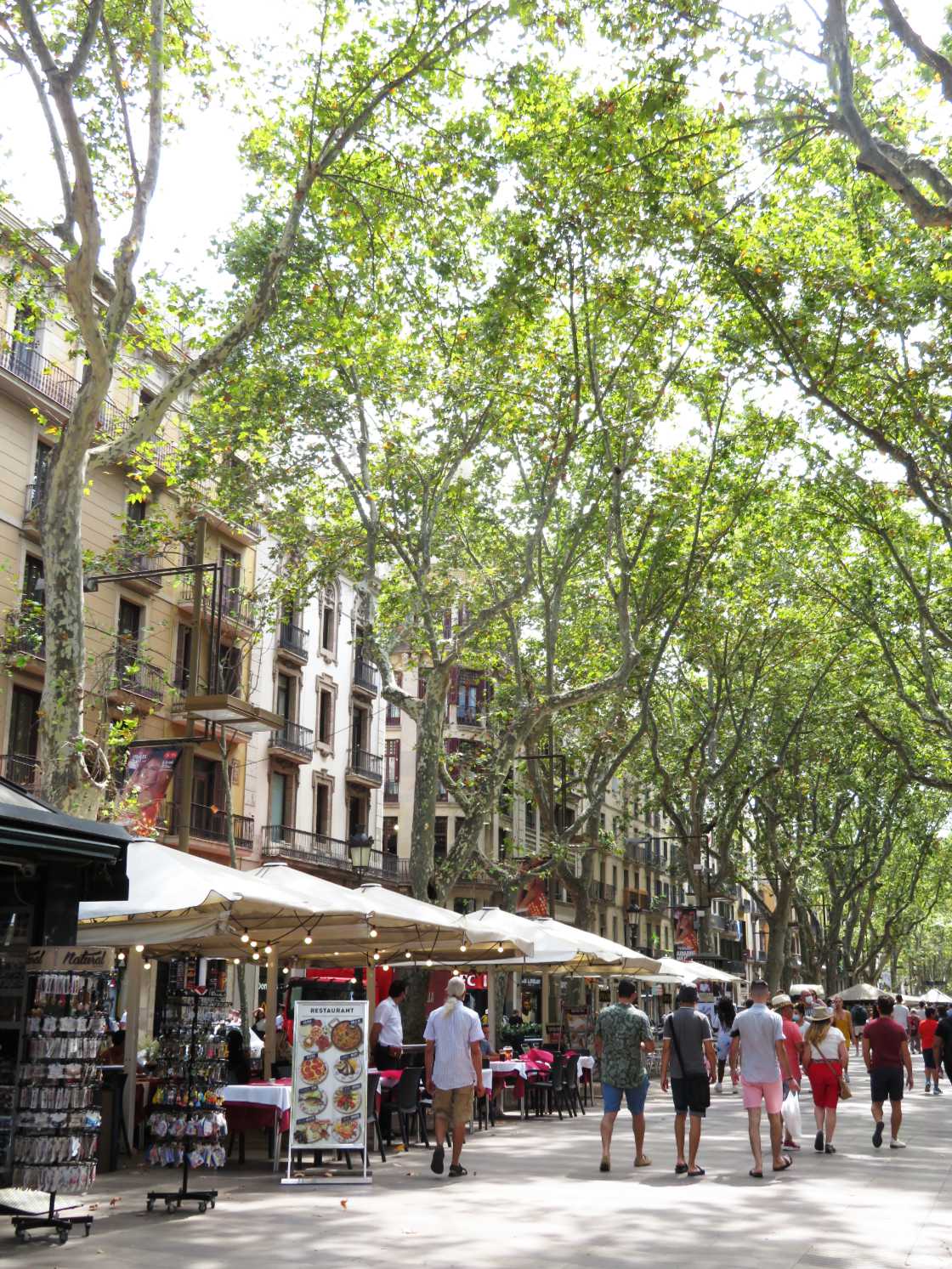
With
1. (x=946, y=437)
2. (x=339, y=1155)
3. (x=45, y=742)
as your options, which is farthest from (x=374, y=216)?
(x=339, y=1155)

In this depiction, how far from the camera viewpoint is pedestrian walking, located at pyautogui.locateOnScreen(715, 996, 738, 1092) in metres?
24.8

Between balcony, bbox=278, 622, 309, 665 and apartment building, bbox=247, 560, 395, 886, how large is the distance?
4 cm

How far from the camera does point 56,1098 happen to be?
8.25 metres

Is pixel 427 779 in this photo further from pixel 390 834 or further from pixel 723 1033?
pixel 390 834

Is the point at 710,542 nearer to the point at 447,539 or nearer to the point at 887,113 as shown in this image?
the point at 447,539

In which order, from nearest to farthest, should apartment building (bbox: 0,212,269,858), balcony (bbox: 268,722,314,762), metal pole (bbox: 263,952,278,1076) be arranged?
1. metal pole (bbox: 263,952,278,1076)
2. apartment building (bbox: 0,212,269,858)
3. balcony (bbox: 268,722,314,762)

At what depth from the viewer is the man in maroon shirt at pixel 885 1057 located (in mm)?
13367

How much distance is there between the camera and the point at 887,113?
42.1 ft

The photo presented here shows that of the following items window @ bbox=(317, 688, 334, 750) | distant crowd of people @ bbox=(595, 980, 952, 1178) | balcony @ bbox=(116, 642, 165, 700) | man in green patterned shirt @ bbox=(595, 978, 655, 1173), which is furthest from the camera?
window @ bbox=(317, 688, 334, 750)

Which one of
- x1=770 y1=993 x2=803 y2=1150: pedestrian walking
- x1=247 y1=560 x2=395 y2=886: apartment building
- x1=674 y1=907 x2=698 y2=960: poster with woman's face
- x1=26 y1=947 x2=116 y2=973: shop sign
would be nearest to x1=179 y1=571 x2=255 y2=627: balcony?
x1=247 y1=560 x2=395 y2=886: apartment building

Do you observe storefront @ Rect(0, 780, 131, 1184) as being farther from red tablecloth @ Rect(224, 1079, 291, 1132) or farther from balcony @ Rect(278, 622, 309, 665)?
balcony @ Rect(278, 622, 309, 665)

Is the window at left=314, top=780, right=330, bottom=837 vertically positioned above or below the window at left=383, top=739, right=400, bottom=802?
below

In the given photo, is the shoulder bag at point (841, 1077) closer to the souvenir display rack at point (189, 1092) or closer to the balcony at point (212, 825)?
the souvenir display rack at point (189, 1092)

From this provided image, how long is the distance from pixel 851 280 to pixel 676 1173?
1060 cm
